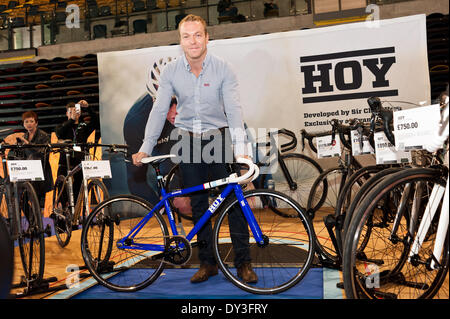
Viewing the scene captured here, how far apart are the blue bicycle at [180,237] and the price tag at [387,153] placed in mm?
538

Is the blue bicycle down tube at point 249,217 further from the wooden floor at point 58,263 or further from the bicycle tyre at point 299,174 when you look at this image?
the bicycle tyre at point 299,174

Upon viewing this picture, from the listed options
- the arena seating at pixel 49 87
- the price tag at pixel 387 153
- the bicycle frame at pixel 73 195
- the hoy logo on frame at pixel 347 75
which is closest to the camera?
the price tag at pixel 387 153

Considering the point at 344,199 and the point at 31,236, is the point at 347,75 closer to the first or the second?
the point at 344,199

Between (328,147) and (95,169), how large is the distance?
180cm

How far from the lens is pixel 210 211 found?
2430 mm

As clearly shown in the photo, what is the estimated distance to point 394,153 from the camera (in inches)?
86.7

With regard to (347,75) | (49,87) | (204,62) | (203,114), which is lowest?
(203,114)

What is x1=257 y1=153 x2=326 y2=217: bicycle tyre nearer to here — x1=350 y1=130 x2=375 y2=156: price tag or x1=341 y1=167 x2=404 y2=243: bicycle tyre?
x1=350 y1=130 x2=375 y2=156: price tag

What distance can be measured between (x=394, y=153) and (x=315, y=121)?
294cm

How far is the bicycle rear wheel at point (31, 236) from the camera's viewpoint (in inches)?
104

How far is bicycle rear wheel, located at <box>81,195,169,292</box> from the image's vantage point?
98.9 inches

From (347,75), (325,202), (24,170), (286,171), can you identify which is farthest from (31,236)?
(347,75)

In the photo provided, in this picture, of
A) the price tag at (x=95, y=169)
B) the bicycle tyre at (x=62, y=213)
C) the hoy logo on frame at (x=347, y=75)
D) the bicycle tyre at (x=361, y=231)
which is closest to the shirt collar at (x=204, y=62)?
the price tag at (x=95, y=169)
